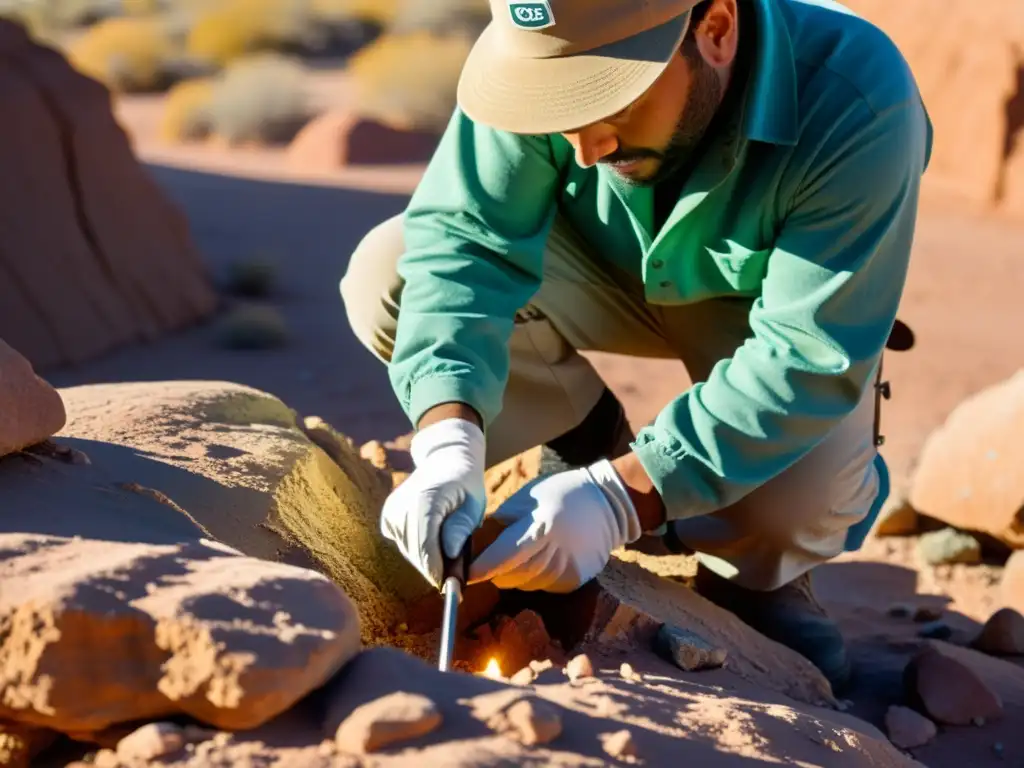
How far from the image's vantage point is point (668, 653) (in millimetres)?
2604

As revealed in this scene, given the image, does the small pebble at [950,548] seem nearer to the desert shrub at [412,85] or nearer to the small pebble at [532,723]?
the small pebble at [532,723]

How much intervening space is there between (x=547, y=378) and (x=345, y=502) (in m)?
0.63

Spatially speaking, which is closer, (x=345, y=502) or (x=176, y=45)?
(x=345, y=502)

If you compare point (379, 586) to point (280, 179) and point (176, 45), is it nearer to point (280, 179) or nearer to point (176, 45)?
point (280, 179)

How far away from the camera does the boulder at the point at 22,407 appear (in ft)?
7.37

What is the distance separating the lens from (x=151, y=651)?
179cm

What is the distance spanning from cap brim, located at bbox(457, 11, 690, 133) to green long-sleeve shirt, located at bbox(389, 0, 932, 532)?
305 mm

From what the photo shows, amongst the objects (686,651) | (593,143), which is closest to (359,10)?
(593,143)

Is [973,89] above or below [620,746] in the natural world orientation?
below

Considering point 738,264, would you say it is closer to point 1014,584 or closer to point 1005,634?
point 1005,634

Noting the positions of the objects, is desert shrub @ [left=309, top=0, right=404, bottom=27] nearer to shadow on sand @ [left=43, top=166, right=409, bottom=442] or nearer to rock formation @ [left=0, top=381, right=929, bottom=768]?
shadow on sand @ [left=43, top=166, right=409, bottom=442]

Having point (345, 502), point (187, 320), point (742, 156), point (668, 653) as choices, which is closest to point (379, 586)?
point (345, 502)

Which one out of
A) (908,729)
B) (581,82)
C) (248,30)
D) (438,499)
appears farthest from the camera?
(248,30)

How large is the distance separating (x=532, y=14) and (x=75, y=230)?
3.95 meters
